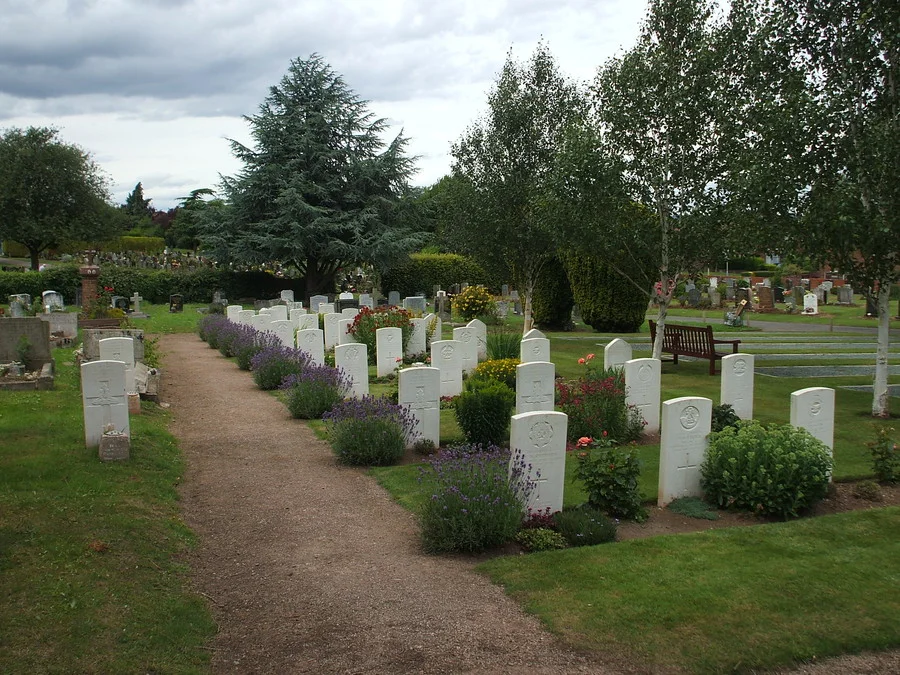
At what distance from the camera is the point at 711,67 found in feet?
51.0

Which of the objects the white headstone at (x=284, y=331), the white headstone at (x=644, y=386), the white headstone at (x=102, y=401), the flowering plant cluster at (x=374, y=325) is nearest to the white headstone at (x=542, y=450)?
the white headstone at (x=644, y=386)

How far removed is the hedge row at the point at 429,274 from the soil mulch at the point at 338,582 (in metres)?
33.4

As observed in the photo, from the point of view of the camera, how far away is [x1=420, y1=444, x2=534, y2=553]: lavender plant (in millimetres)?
6797

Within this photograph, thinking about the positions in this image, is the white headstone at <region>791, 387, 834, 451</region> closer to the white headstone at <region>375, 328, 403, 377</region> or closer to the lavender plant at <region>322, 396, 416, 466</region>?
the lavender plant at <region>322, 396, 416, 466</region>

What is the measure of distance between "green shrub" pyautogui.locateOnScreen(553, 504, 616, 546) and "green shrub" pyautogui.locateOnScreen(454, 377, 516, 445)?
131 inches

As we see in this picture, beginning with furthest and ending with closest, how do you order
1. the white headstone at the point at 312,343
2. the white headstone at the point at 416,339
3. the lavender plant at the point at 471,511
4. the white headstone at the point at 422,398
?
the white headstone at the point at 416,339 → the white headstone at the point at 312,343 → the white headstone at the point at 422,398 → the lavender plant at the point at 471,511

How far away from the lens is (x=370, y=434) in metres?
9.83

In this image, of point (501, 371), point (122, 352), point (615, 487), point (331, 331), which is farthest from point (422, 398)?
point (331, 331)

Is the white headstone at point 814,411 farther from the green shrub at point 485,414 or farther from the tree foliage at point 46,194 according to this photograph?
the tree foliage at point 46,194

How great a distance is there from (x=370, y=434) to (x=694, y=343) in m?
10.6

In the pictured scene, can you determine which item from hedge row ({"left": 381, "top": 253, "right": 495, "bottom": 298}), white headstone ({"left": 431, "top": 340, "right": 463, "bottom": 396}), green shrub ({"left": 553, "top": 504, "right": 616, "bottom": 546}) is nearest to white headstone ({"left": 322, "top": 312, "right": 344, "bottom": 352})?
white headstone ({"left": 431, "top": 340, "right": 463, "bottom": 396})

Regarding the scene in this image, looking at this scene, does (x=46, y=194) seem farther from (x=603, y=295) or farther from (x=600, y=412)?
(x=600, y=412)

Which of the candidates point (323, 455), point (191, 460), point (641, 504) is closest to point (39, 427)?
point (191, 460)

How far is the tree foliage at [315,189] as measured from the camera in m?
38.9
